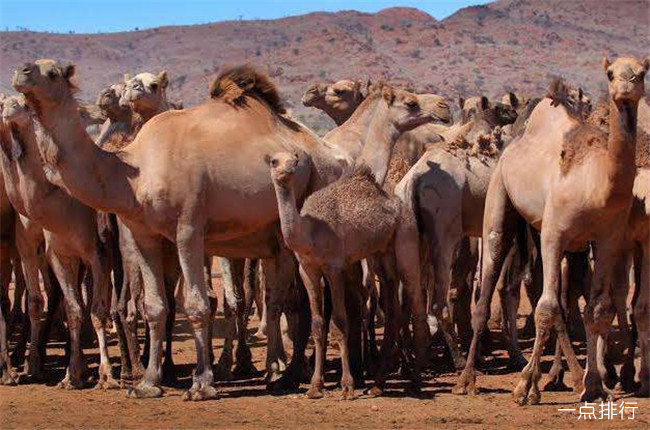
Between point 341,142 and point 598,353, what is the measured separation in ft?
11.4

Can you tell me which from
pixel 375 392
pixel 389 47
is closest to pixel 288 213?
pixel 375 392

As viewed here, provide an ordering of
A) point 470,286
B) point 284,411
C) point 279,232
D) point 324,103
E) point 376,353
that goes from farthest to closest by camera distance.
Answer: point 324,103 < point 470,286 < point 376,353 < point 279,232 < point 284,411

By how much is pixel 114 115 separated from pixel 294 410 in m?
4.59

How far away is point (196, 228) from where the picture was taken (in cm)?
1138

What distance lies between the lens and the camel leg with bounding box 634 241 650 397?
10734 millimetres

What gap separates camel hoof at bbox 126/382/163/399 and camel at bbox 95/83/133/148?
3.18 meters

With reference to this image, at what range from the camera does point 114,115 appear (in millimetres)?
14109

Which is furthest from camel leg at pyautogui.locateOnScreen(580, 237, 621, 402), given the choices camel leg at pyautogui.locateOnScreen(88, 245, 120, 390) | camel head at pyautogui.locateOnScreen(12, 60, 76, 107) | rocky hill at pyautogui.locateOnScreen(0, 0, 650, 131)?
rocky hill at pyautogui.locateOnScreen(0, 0, 650, 131)

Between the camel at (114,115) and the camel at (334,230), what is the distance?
2.76 m

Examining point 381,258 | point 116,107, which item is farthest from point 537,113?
point 116,107

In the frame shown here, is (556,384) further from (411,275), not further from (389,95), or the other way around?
(389,95)

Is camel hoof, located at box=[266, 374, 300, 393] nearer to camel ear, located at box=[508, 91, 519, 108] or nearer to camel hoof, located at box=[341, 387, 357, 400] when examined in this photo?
camel hoof, located at box=[341, 387, 357, 400]

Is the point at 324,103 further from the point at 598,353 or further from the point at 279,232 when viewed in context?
the point at 598,353

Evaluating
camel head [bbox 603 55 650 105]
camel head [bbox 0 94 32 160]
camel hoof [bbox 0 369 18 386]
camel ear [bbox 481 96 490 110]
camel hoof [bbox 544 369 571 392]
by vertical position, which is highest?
camel ear [bbox 481 96 490 110]
